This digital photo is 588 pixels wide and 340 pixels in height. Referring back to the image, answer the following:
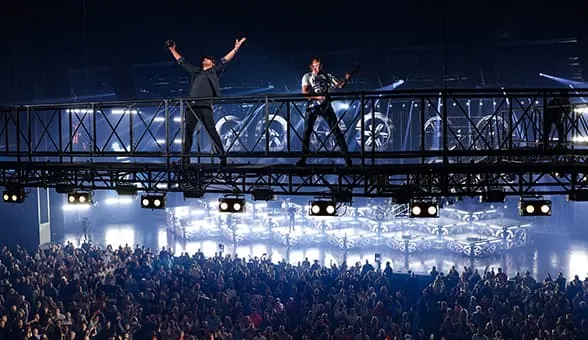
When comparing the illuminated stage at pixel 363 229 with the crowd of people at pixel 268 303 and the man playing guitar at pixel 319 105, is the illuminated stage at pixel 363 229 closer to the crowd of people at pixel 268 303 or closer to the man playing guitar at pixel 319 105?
the crowd of people at pixel 268 303

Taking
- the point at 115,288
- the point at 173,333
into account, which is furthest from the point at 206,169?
the point at 115,288

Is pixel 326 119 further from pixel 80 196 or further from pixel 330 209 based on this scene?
pixel 80 196

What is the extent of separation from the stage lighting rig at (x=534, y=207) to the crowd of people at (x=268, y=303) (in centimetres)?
234

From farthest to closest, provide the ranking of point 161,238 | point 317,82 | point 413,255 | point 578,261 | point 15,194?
point 161,238 → point 413,255 → point 578,261 → point 15,194 → point 317,82

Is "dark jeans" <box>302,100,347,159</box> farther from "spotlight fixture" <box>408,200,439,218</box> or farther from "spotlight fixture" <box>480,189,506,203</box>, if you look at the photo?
"spotlight fixture" <box>480,189,506,203</box>

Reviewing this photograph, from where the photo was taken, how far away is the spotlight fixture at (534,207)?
30.6 feet

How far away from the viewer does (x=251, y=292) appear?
13633 millimetres

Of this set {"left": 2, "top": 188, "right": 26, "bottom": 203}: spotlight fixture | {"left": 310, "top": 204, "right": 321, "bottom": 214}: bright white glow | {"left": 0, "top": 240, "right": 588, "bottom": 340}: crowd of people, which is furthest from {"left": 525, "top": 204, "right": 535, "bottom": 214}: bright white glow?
{"left": 2, "top": 188, "right": 26, "bottom": 203}: spotlight fixture

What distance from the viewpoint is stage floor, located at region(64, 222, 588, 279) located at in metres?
20.4

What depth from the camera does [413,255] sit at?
22062 mm

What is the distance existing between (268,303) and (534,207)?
18.8 feet

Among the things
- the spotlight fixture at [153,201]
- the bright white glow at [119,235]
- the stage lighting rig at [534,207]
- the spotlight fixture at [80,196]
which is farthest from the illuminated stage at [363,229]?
the spotlight fixture at [80,196]

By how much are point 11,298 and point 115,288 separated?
7.91 feet

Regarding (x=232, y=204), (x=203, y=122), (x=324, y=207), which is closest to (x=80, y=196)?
(x=232, y=204)
